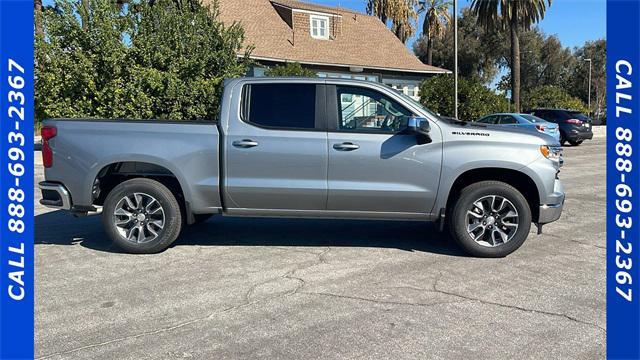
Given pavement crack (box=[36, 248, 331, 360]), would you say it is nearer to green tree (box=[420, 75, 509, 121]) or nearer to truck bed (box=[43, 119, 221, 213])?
truck bed (box=[43, 119, 221, 213])

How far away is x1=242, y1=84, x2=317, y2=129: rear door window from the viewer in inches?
215

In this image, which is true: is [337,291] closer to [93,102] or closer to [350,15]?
[93,102]

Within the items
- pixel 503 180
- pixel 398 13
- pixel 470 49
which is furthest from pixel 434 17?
pixel 503 180

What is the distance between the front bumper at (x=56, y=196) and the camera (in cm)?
554

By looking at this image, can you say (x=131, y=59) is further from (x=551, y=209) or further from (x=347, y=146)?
(x=551, y=209)

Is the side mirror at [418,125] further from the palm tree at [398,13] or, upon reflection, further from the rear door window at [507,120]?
the palm tree at [398,13]

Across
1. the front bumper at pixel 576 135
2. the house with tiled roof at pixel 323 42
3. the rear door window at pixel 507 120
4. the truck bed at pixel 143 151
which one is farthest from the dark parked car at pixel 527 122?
the truck bed at pixel 143 151

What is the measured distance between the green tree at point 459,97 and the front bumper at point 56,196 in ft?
65.7

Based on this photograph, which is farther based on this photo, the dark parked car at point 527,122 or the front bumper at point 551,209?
the dark parked car at point 527,122

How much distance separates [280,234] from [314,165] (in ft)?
4.98

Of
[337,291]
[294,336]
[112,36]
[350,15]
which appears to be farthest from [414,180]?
[350,15]

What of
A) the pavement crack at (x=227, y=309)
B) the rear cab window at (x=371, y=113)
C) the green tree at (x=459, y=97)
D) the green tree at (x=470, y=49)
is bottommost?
the pavement crack at (x=227, y=309)

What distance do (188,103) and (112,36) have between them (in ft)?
9.01

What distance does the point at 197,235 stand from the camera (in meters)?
6.53
